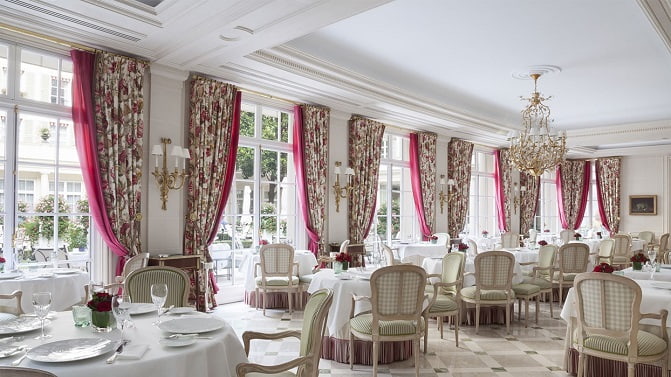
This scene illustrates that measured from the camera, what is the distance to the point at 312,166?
868cm

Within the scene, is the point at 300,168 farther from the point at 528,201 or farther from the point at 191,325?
the point at 528,201

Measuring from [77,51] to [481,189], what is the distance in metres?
11.1

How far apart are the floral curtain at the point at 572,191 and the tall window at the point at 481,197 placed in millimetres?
3626

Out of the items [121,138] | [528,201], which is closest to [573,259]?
[121,138]

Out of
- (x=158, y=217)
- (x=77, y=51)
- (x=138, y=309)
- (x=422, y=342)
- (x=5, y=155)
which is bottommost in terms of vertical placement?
(x=422, y=342)

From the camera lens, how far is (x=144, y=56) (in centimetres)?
618

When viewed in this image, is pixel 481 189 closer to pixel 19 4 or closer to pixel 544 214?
pixel 544 214

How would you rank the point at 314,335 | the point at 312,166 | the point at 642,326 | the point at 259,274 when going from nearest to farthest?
the point at 314,335 < the point at 642,326 < the point at 259,274 < the point at 312,166

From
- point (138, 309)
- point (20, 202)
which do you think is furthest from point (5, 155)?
point (138, 309)

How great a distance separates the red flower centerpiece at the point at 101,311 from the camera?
8.94ft

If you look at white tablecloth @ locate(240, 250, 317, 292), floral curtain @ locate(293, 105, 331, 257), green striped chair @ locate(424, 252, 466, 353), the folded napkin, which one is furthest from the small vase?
floral curtain @ locate(293, 105, 331, 257)

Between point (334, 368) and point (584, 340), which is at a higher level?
point (584, 340)

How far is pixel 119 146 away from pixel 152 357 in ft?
14.3

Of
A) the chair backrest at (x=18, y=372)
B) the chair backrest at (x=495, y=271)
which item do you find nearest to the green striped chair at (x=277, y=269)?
the chair backrest at (x=495, y=271)
